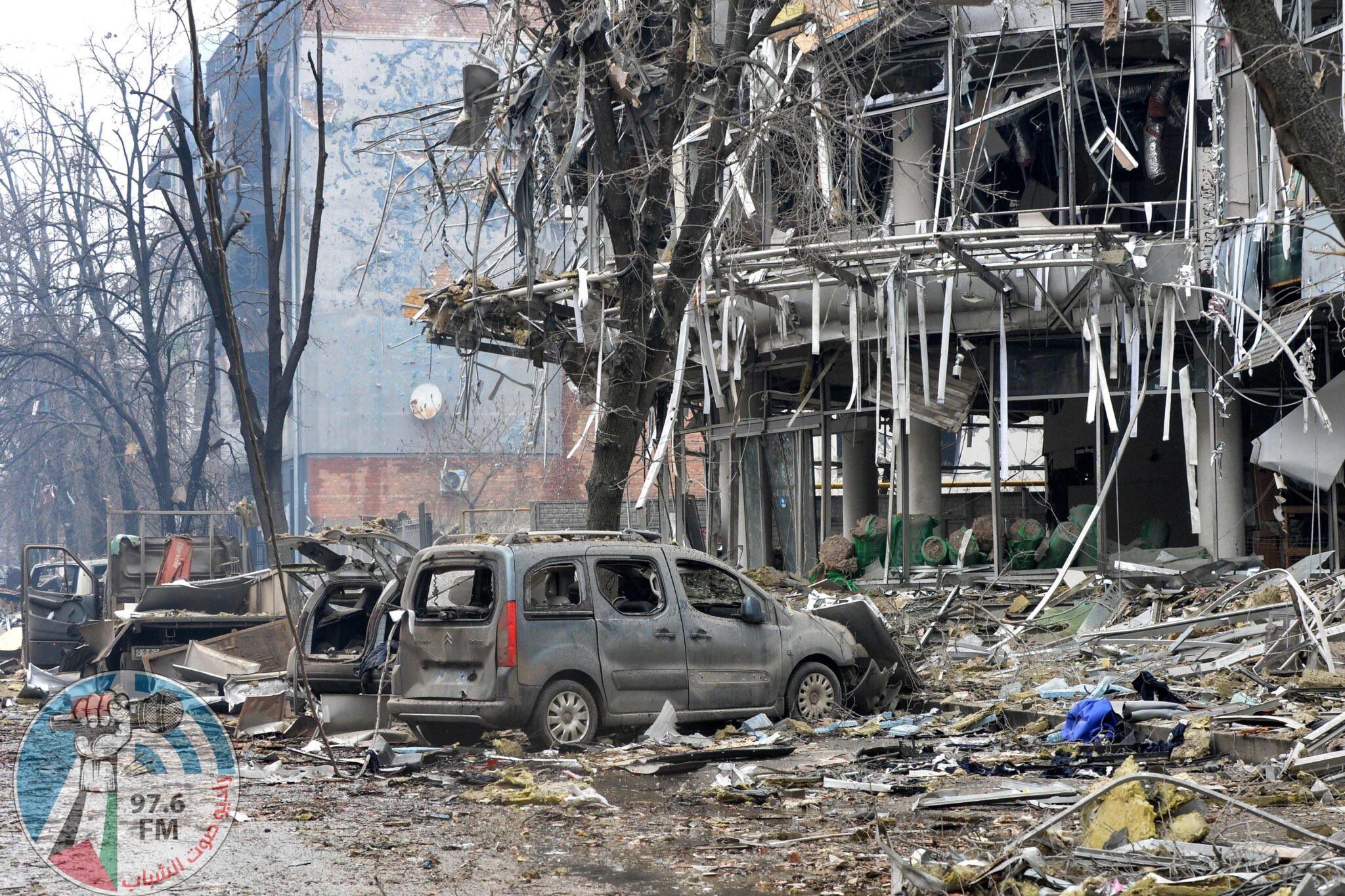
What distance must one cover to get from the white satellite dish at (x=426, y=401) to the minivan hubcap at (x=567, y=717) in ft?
116

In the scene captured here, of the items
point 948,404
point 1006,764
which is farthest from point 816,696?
point 948,404

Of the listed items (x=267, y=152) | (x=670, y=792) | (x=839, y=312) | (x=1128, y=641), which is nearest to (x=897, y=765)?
(x=670, y=792)

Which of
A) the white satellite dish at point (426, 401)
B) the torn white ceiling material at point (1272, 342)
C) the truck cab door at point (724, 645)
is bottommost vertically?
the truck cab door at point (724, 645)

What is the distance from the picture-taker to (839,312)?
18.6m

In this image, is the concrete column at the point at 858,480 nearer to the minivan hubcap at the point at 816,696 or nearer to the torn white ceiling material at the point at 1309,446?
the torn white ceiling material at the point at 1309,446

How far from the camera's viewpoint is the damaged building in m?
16.0

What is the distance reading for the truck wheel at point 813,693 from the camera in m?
12.6

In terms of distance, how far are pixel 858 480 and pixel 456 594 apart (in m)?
10.7

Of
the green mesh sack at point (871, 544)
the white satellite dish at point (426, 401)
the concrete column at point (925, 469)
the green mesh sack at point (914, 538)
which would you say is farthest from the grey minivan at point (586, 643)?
the white satellite dish at point (426, 401)

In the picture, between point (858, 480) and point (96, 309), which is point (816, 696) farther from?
point (96, 309)

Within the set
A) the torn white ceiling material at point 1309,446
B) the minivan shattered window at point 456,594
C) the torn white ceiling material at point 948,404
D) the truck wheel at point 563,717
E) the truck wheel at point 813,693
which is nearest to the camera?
the truck wheel at point 563,717

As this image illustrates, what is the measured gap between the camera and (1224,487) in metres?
18.7

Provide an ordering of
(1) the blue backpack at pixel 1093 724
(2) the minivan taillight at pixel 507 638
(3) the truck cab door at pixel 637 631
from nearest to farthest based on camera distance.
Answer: (1) the blue backpack at pixel 1093 724, (2) the minivan taillight at pixel 507 638, (3) the truck cab door at pixel 637 631

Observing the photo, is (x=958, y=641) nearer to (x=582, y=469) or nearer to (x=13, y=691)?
(x=13, y=691)
